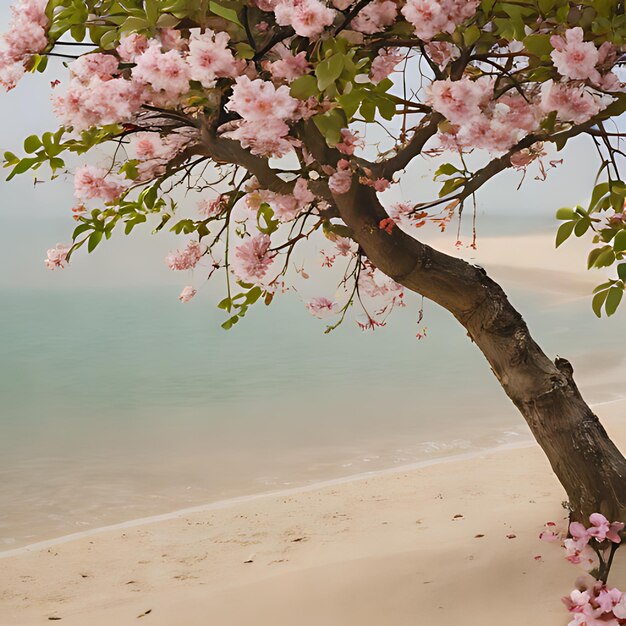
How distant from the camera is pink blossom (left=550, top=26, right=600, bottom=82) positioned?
1692mm

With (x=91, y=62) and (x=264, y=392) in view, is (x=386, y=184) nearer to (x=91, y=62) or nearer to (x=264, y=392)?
(x=91, y=62)

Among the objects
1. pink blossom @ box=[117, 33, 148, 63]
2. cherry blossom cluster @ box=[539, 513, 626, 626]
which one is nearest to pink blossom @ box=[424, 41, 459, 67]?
pink blossom @ box=[117, 33, 148, 63]

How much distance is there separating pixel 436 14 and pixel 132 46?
0.65m

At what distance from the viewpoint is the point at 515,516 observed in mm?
3014

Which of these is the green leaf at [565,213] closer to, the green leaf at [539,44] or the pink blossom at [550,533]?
the green leaf at [539,44]

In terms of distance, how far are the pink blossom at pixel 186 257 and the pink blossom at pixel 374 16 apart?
1127mm

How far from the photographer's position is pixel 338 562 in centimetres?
277

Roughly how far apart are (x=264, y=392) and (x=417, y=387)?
1347 mm

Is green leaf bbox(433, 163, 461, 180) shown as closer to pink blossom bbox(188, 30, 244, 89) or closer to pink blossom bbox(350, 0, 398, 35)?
pink blossom bbox(350, 0, 398, 35)

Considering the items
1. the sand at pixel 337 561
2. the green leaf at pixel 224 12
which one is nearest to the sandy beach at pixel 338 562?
the sand at pixel 337 561

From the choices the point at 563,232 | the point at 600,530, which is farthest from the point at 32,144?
the point at 600,530

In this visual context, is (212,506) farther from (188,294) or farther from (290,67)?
(290,67)

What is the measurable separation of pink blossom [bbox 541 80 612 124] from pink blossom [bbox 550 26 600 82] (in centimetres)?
10

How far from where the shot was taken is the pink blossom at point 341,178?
208 centimetres
